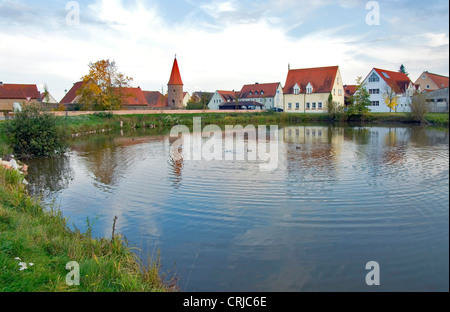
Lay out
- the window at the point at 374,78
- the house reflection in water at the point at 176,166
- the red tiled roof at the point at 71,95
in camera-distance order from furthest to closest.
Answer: the red tiled roof at the point at 71,95, the window at the point at 374,78, the house reflection in water at the point at 176,166

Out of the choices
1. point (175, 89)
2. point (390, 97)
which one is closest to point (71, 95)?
point (175, 89)

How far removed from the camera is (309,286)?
6.04m

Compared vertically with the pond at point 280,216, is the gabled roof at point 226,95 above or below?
above

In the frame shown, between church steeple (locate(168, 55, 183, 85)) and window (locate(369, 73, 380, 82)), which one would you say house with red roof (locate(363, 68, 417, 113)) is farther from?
church steeple (locate(168, 55, 183, 85))

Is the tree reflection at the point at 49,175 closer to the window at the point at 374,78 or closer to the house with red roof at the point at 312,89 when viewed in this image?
the window at the point at 374,78

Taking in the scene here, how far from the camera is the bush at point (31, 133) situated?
2041cm

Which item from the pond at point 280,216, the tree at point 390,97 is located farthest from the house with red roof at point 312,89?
the pond at point 280,216

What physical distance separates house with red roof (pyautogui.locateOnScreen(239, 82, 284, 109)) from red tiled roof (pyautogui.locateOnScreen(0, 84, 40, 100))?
4357cm

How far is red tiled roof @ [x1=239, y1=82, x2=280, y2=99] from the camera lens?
269ft

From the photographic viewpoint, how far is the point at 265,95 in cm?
8138

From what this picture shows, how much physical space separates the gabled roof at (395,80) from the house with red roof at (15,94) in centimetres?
5407

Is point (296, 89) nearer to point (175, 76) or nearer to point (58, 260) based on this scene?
point (175, 76)

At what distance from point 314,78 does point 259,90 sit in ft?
62.4
